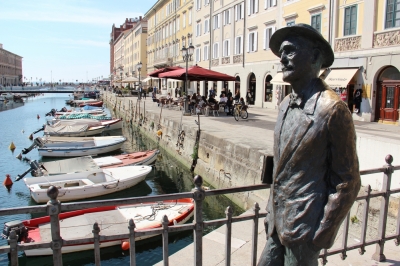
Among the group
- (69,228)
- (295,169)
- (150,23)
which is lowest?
(69,228)

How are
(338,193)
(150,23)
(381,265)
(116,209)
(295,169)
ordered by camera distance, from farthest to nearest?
(150,23), (116,209), (381,265), (295,169), (338,193)

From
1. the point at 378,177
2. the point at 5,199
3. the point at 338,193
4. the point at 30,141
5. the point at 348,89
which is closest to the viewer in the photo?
the point at 338,193

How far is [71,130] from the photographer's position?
25922 millimetres

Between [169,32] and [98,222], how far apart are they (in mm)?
49245

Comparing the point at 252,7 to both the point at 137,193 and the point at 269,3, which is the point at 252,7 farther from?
the point at 137,193

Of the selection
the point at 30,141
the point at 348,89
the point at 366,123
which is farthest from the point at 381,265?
the point at 30,141

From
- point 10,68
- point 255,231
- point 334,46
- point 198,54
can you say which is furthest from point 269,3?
point 10,68

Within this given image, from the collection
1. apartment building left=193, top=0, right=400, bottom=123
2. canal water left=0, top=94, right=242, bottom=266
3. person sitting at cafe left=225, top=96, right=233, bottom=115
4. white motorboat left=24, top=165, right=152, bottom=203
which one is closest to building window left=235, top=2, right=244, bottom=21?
apartment building left=193, top=0, right=400, bottom=123

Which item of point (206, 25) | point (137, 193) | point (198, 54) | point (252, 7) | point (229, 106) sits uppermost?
point (206, 25)

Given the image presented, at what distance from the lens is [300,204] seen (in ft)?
7.63

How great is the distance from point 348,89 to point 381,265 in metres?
17.4

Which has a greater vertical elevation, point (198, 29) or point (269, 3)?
point (198, 29)

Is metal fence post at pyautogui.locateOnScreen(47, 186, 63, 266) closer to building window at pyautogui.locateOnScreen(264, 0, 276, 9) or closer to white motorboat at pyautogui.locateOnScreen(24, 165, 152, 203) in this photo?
white motorboat at pyautogui.locateOnScreen(24, 165, 152, 203)

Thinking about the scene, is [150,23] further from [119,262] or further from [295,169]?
[295,169]
